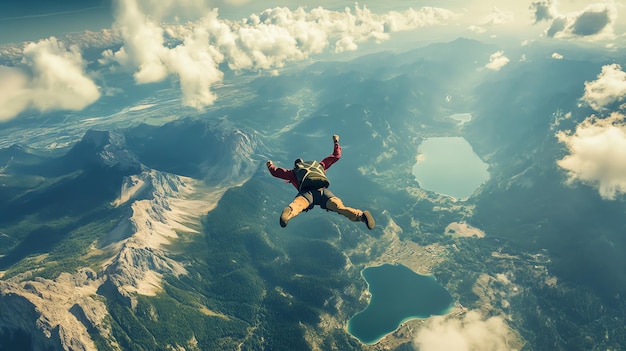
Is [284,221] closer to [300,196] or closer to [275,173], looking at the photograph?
[300,196]

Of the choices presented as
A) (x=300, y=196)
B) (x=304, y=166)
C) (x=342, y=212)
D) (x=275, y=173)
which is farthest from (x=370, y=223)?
(x=275, y=173)

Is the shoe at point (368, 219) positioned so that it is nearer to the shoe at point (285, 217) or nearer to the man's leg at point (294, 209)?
the man's leg at point (294, 209)

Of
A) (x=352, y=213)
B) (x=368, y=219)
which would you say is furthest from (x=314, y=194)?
(x=368, y=219)

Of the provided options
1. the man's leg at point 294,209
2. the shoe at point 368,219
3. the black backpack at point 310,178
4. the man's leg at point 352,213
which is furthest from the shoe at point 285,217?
the shoe at point 368,219

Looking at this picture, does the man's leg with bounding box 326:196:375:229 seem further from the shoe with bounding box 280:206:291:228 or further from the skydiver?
the shoe with bounding box 280:206:291:228

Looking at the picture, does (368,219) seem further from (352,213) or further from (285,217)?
(285,217)

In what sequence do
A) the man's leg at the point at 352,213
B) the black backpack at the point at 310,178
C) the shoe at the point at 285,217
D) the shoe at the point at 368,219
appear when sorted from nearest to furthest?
the shoe at the point at 285,217
the shoe at the point at 368,219
the man's leg at the point at 352,213
the black backpack at the point at 310,178

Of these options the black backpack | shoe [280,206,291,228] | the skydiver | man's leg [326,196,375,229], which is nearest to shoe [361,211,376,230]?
man's leg [326,196,375,229]
